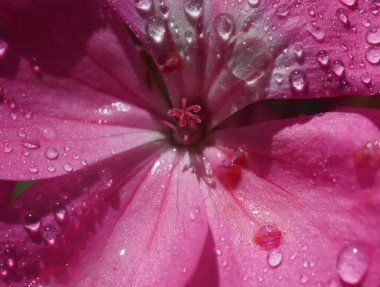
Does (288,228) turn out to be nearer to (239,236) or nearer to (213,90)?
(239,236)

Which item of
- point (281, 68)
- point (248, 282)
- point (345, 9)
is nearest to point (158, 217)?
point (248, 282)

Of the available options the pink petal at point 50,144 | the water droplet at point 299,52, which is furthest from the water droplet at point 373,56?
the pink petal at point 50,144

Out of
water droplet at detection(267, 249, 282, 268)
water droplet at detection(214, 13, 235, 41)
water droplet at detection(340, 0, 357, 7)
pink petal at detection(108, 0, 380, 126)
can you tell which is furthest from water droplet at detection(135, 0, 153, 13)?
water droplet at detection(267, 249, 282, 268)

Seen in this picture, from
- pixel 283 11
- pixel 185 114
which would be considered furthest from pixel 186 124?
pixel 283 11

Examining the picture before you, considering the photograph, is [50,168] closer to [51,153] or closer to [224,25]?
[51,153]

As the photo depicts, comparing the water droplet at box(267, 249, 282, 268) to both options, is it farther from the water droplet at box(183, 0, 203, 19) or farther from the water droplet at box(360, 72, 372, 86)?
the water droplet at box(183, 0, 203, 19)

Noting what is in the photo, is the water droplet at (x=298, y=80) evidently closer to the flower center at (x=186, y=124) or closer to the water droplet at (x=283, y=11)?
the water droplet at (x=283, y=11)
